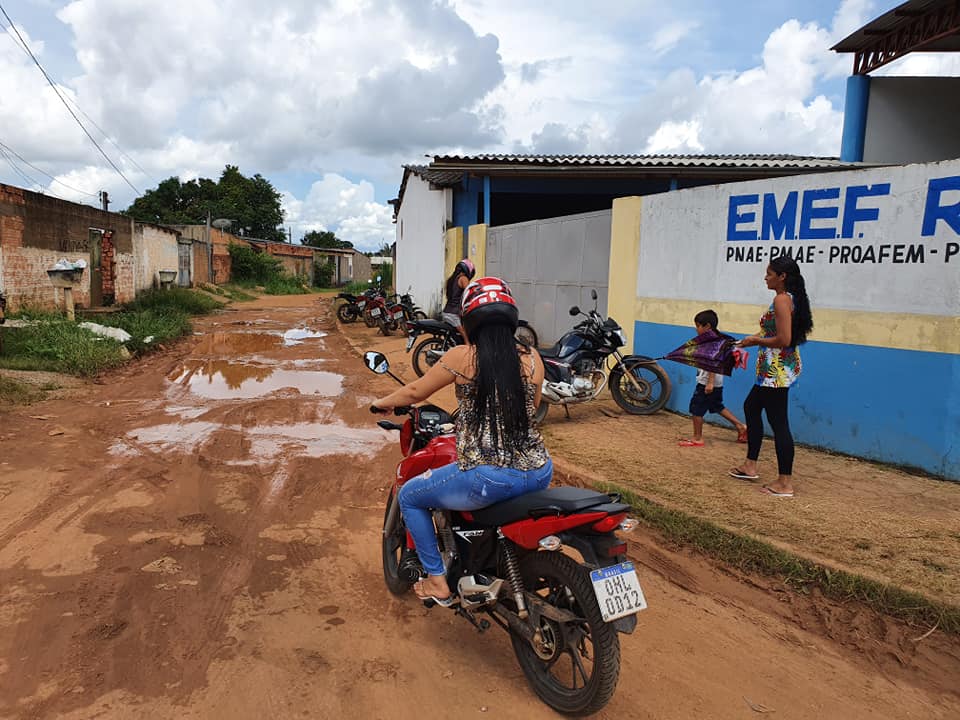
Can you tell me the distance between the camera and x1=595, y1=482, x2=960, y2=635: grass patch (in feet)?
10.8

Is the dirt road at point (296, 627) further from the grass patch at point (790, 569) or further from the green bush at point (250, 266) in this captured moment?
the green bush at point (250, 266)

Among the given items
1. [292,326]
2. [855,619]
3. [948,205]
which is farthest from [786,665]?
[292,326]

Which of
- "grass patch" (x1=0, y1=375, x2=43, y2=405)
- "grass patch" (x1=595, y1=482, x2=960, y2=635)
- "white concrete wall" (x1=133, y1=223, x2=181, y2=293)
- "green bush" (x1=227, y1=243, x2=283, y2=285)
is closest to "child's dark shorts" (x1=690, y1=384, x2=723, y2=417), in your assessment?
"grass patch" (x1=595, y1=482, x2=960, y2=635)

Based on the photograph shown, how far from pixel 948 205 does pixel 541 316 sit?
6.95 metres

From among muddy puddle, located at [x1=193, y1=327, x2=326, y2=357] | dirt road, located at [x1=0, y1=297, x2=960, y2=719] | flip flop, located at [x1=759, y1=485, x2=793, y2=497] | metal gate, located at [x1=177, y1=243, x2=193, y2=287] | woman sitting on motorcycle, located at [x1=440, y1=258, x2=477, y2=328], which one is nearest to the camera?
dirt road, located at [x1=0, y1=297, x2=960, y2=719]

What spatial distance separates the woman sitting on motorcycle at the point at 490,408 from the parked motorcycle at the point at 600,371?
4.27 metres

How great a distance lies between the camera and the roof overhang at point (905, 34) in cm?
1191

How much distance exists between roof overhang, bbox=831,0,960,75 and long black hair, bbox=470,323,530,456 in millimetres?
13178

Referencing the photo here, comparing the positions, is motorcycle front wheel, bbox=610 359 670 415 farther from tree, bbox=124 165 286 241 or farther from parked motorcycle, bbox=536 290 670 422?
tree, bbox=124 165 286 241

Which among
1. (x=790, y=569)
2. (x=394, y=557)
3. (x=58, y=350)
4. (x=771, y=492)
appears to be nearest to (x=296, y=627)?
(x=394, y=557)

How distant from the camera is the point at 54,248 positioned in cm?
1458

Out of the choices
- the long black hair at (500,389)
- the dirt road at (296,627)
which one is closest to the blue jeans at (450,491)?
the long black hair at (500,389)

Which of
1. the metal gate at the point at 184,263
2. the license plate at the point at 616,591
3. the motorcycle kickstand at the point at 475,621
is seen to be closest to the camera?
the license plate at the point at 616,591

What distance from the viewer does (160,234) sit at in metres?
24.2
